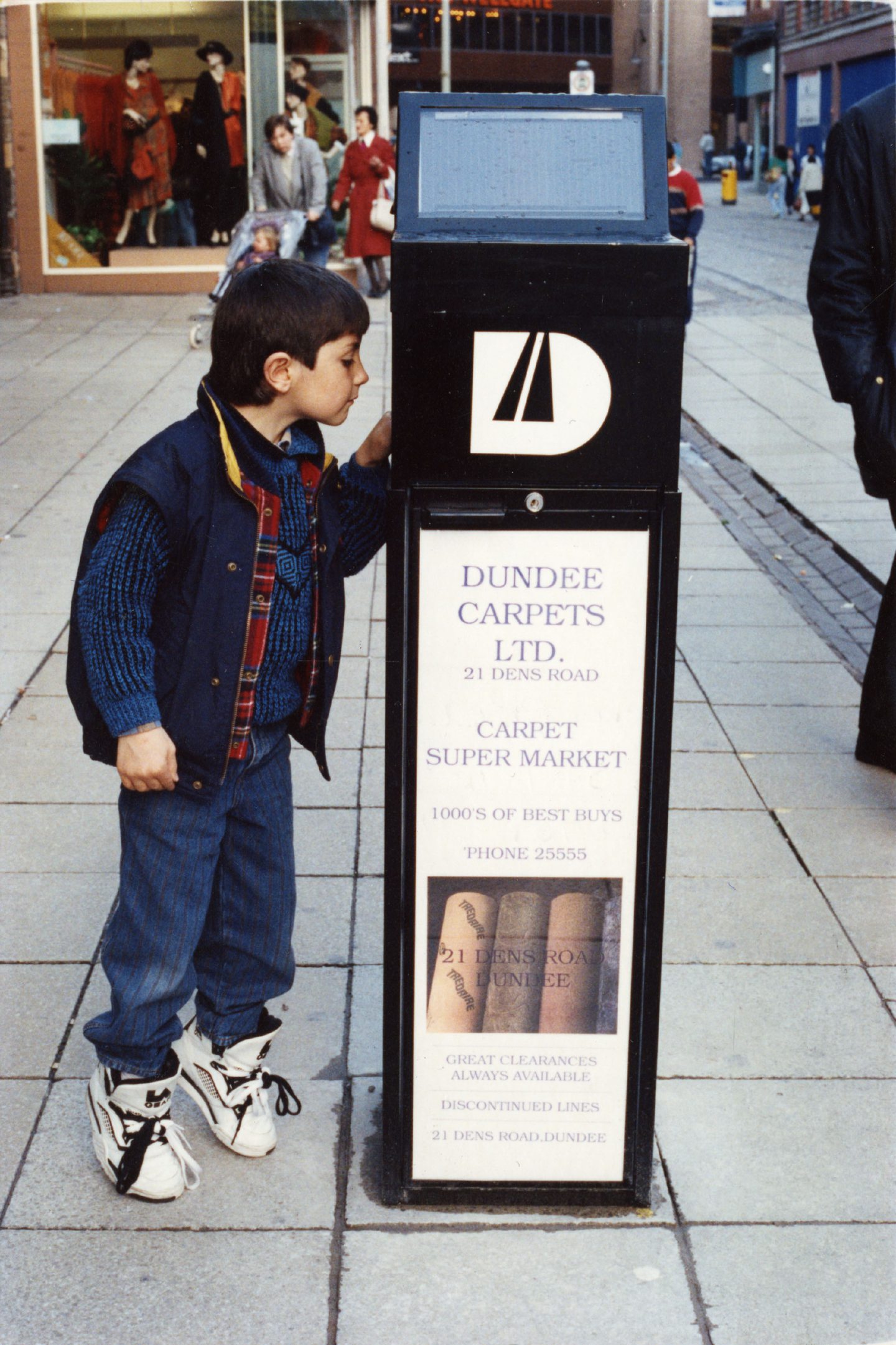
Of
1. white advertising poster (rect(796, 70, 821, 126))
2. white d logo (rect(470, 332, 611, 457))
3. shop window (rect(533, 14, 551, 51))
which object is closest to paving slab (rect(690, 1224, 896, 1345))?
white d logo (rect(470, 332, 611, 457))

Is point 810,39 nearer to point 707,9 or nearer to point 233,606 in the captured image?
point 707,9

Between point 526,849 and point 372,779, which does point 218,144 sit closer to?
point 372,779

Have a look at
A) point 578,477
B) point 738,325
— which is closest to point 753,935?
point 578,477

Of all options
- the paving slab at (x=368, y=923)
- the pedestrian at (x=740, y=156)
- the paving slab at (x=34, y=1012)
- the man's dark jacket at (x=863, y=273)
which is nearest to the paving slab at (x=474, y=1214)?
the paving slab at (x=34, y=1012)

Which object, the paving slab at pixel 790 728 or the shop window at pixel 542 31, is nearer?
the paving slab at pixel 790 728

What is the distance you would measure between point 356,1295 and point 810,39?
168 feet

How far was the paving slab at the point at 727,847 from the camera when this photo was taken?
4.21 metres

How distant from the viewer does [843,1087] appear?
320cm

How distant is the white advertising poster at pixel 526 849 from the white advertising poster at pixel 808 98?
166ft

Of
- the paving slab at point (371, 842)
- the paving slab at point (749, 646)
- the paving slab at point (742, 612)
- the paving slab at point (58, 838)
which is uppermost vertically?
the paving slab at point (742, 612)

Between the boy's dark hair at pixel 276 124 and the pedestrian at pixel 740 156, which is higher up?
the pedestrian at pixel 740 156

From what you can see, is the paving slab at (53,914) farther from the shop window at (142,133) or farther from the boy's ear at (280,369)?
the shop window at (142,133)

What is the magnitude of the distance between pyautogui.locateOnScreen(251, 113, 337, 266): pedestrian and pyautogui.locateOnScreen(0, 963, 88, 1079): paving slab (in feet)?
38.8

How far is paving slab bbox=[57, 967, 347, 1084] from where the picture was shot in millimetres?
3271
